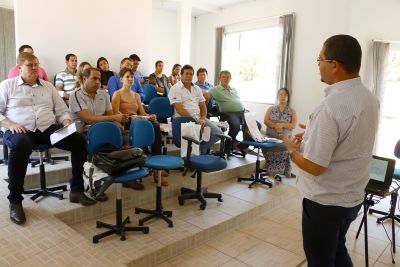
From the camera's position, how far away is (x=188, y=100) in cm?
388

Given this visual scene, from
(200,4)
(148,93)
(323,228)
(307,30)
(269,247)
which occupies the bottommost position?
(269,247)

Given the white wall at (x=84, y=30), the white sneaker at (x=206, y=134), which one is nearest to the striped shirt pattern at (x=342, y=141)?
the white sneaker at (x=206, y=134)

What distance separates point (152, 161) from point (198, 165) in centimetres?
48

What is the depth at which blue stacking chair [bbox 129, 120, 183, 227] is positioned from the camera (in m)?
2.65

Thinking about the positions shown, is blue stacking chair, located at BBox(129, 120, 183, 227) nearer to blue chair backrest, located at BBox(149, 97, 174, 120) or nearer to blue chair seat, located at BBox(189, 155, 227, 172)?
blue chair seat, located at BBox(189, 155, 227, 172)

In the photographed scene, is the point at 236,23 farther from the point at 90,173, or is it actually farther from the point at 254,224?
the point at 90,173

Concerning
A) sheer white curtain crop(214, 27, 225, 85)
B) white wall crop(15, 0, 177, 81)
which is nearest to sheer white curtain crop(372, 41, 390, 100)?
sheer white curtain crop(214, 27, 225, 85)

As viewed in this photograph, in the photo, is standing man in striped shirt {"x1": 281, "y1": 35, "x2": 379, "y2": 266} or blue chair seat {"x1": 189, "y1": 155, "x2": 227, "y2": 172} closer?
standing man in striped shirt {"x1": 281, "y1": 35, "x2": 379, "y2": 266}

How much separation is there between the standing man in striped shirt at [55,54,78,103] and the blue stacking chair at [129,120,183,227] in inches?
72.6

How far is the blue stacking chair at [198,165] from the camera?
2979 mm

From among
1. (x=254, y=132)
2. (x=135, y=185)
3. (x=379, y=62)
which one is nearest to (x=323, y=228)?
(x=135, y=185)

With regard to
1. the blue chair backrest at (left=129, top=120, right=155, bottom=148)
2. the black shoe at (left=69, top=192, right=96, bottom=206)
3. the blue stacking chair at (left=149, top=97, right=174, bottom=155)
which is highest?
the blue stacking chair at (left=149, top=97, right=174, bottom=155)

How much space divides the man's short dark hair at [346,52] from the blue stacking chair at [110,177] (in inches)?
64.1

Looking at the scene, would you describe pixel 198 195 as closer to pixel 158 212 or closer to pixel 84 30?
pixel 158 212
